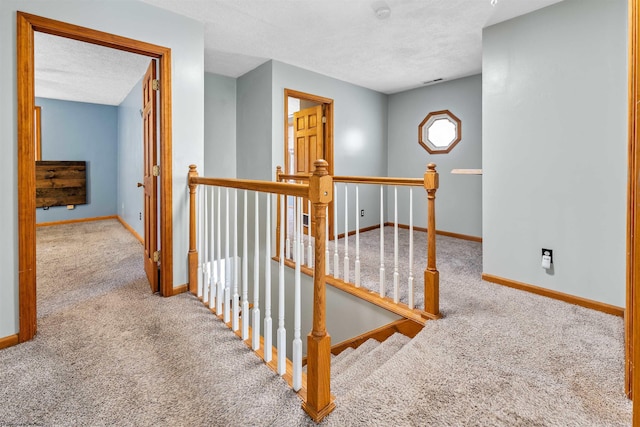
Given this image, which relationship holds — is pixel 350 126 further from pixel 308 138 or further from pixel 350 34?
pixel 350 34

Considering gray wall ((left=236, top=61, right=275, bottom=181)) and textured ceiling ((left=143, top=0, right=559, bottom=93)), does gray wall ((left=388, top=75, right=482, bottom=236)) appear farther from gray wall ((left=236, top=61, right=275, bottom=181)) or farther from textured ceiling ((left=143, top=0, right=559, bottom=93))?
gray wall ((left=236, top=61, right=275, bottom=181))

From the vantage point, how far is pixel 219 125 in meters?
4.18

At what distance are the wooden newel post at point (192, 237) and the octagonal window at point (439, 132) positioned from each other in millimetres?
3568

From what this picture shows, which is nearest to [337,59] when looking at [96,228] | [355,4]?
[355,4]

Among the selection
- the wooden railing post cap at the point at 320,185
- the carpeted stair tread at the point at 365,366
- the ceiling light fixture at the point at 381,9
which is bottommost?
the carpeted stair tread at the point at 365,366

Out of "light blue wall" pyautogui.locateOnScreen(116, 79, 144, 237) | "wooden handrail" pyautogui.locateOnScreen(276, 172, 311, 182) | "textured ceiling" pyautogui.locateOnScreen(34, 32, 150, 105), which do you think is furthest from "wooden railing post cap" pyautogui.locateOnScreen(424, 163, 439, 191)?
"light blue wall" pyautogui.locateOnScreen(116, 79, 144, 237)

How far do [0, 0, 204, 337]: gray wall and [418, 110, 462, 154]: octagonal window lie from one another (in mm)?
3410

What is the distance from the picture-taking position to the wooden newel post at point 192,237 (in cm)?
251

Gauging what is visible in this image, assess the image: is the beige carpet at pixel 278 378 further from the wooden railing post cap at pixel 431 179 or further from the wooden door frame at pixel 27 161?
the wooden railing post cap at pixel 431 179

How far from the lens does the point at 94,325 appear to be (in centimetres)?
196

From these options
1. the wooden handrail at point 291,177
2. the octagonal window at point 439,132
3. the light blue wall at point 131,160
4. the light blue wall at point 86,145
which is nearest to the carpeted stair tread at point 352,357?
the wooden handrail at point 291,177

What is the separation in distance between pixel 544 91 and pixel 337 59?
2113 mm

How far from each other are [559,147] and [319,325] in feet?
7.60

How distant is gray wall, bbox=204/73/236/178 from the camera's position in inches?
161
